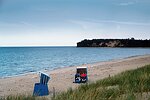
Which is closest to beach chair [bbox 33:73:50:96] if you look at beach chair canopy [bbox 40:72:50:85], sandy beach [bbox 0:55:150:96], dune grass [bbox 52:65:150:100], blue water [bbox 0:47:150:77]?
beach chair canopy [bbox 40:72:50:85]

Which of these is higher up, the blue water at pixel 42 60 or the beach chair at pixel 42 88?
the beach chair at pixel 42 88

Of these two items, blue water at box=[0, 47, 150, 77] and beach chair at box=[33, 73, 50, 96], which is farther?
blue water at box=[0, 47, 150, 77]

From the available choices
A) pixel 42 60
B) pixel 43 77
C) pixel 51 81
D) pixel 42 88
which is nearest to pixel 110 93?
pixel 42 88

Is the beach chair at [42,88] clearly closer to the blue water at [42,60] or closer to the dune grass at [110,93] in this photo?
the dune grass at [110,93]

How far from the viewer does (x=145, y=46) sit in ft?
550

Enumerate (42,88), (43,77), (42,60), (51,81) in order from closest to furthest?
(42,88)
(43,77)
(51,81)
(42,60)

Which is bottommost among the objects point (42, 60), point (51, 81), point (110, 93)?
point (42, 60)

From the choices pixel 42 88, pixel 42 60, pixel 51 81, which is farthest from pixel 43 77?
pixel 42 60

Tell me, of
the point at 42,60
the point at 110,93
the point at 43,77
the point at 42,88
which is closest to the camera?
the point at 110,93

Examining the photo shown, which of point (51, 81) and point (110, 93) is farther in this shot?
point (51, 81)

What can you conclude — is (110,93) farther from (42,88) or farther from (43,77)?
(43,77)

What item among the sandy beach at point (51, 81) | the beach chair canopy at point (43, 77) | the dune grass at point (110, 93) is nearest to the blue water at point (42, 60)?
the sandy beach at point (51, 81)

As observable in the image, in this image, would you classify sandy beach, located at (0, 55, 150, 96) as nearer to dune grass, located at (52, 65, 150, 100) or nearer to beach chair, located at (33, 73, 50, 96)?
beach chair, located at (33, 73, 50, 96)

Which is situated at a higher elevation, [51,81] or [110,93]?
[110,93]
